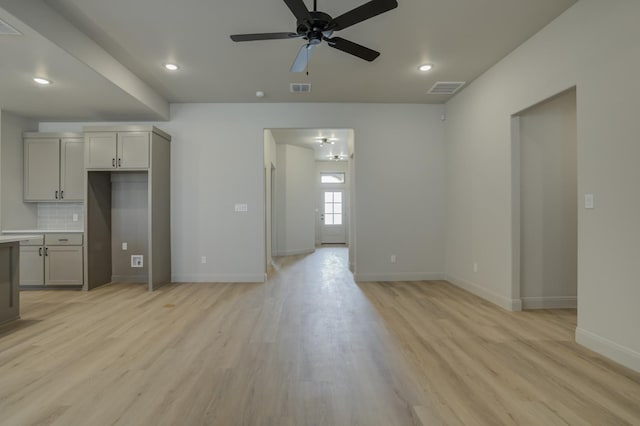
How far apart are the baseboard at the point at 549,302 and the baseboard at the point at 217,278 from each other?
3.63 meters

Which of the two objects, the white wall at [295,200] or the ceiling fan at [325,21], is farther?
the white wall at [295,200]

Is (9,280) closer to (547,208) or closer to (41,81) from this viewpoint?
(41,81)

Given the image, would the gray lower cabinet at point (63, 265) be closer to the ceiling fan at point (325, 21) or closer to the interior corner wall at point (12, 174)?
the interior corner wall at point (12, 174)

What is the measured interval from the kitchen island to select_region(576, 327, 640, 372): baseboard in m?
5.03

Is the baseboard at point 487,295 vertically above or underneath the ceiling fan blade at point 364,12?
underneath

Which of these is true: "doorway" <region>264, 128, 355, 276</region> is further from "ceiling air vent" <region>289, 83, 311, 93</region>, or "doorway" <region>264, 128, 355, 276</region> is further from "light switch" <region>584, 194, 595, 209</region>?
"light switch" <region>584, 194, 595, 209</region>

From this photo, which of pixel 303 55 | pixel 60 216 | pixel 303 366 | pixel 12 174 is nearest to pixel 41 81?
pixel 12 174

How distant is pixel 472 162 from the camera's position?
4.44 metres

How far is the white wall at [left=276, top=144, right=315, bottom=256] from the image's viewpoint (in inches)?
336

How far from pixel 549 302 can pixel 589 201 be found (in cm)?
161

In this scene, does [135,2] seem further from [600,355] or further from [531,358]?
[600,355]

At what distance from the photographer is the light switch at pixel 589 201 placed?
258 cm

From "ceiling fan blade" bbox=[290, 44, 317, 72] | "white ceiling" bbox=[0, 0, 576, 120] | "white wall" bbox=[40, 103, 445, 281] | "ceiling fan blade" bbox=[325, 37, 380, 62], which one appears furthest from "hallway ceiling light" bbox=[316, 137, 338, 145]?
"ceiling fan blade" bbox=[325, 37, 380, 62]

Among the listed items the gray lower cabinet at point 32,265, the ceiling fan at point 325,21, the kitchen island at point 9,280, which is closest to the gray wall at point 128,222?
the gray lower cabinet at point 32,265
